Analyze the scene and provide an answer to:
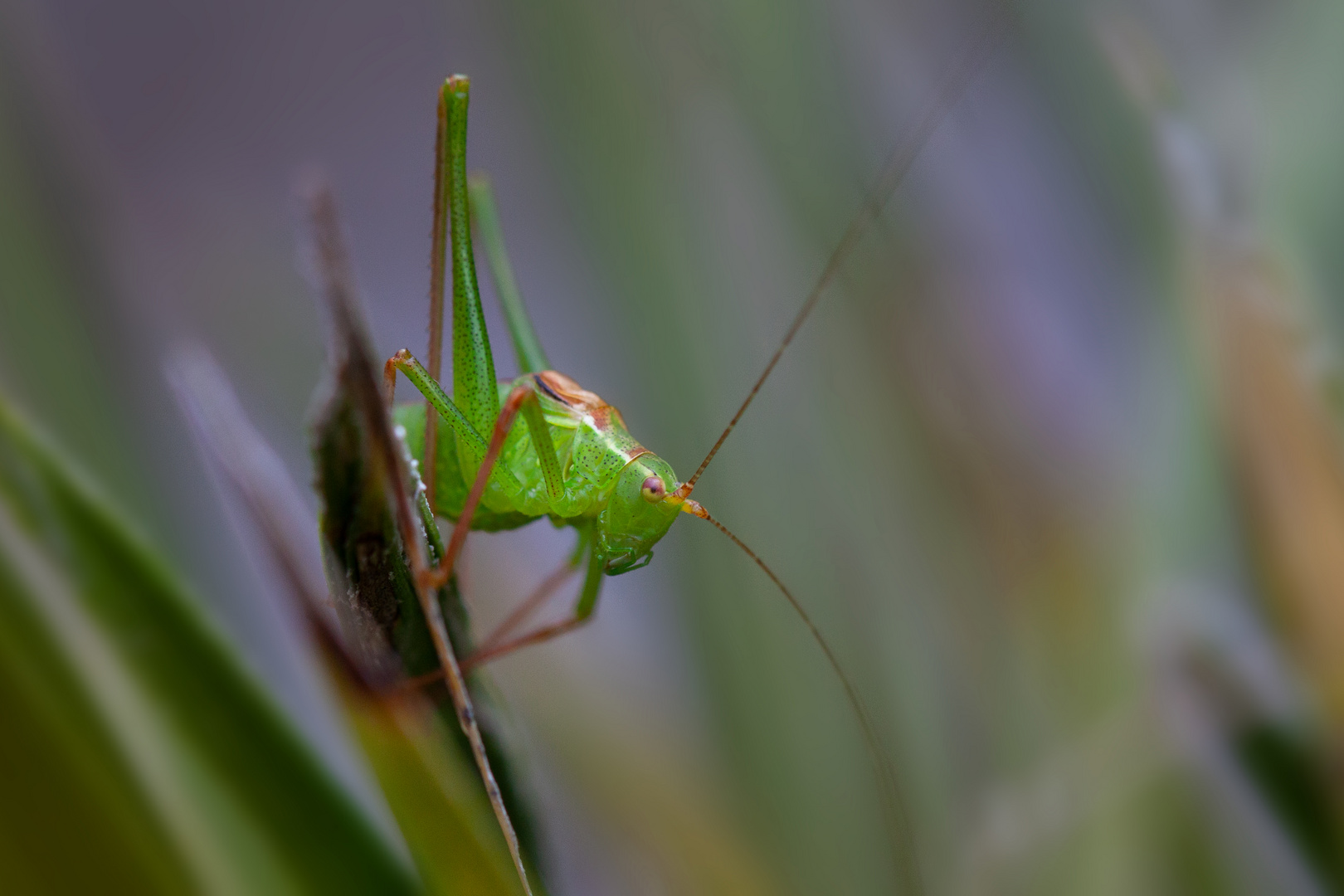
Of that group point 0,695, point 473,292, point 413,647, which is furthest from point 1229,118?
point 0,695

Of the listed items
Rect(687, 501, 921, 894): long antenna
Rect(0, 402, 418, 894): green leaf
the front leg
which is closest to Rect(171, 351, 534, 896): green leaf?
Rect(0, 402, 418, 894): green leaf

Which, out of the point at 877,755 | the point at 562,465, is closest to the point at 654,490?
the point at 562,465

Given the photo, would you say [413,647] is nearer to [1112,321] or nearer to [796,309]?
[796,309]

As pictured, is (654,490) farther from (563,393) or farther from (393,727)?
(393,727)

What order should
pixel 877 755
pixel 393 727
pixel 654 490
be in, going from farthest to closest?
1. pixel 654 490
2. pixel 877 755
3. pixel 393 727

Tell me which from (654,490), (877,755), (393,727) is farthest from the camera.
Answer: (654,490)

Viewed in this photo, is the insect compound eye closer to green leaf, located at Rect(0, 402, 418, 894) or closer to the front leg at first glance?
the front leg

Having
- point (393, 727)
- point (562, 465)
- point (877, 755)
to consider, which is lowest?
point (877, 755)
